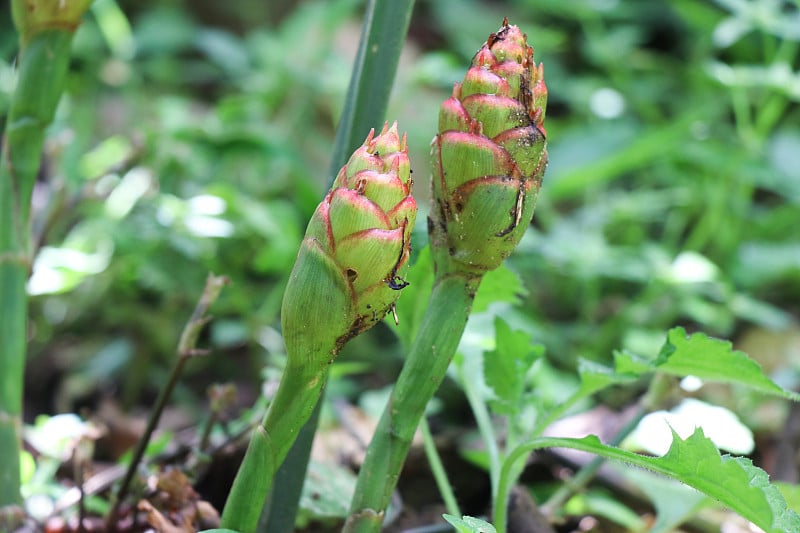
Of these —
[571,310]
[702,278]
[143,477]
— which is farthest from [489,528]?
[571,310]

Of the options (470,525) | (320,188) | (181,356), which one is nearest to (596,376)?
(470,525)

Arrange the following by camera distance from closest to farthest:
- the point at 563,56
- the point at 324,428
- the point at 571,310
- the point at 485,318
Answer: the point at 485,318 → the point at 324,428 → the point at 571,310 → the point at 563,56

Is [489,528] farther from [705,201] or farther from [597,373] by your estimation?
[705,201]

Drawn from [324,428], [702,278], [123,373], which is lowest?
[123,373]

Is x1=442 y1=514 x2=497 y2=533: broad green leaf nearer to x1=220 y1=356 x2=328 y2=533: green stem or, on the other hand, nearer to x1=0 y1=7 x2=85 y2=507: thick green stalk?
x1=220 y1=356 x2=328 y2=533: green stem

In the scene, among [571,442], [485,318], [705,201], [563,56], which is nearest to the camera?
[571,442]

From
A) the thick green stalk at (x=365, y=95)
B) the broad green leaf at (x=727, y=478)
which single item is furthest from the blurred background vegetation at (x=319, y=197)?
the broad green leaf at (x=727, y=478)
